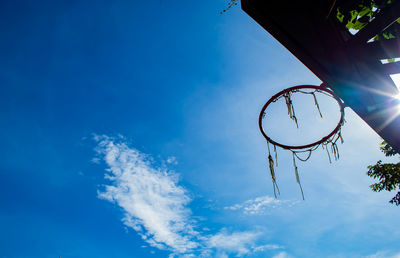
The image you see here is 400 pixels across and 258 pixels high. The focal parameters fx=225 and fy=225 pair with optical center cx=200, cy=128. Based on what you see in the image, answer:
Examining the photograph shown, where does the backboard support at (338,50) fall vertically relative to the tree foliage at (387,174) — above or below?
below

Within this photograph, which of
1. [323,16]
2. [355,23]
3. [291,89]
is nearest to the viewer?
[323,16]

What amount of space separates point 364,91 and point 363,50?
0.47m

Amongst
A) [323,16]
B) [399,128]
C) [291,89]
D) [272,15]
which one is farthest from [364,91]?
[291,89]

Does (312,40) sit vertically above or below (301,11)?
below

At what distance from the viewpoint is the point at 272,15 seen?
8.13 feet

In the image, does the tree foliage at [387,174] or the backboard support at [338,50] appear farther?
the tree foliage at [387,174]

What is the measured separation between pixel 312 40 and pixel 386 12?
684mm

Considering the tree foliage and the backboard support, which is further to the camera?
the tree foliage

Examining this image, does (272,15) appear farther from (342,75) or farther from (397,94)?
(397,94)

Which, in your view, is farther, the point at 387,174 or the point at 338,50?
the point at 387,174

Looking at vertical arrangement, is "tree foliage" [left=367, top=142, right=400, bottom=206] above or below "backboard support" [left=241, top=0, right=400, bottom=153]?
above

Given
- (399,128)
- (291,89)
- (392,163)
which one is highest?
(392,163)

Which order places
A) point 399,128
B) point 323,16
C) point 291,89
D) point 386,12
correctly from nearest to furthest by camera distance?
point 386,12 < point 323,16 < point 399,128 < point 291,89

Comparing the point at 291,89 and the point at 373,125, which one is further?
the point at 291,89
